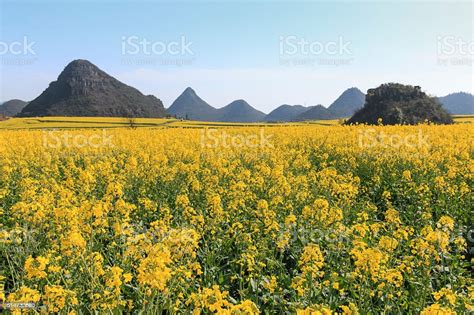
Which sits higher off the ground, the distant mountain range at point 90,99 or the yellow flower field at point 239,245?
the distant mountain range at point 90,99

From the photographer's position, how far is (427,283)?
378cm

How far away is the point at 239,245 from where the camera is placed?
480cm

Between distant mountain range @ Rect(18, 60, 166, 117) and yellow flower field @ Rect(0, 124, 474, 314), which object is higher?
distant mountain range @ Rect(18, 60, 166, 117)

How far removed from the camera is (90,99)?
134250mm

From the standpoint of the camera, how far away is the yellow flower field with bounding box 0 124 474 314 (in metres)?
3.35

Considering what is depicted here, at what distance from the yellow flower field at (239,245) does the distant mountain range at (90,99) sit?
11521 cm

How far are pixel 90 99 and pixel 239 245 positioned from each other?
459 ft

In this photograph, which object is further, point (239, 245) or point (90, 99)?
point (90, 99)

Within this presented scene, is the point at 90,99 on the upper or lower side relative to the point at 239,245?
upper

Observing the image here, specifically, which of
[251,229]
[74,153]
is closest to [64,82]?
[74,153]

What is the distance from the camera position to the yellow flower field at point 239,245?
335 centimetres

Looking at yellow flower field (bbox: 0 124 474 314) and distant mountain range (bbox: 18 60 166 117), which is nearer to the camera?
yellow flower field (bbox: 0 124 474 314)

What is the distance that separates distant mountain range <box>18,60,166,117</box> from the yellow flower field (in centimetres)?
11521

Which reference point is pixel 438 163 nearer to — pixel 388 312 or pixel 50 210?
pixel 388 312
